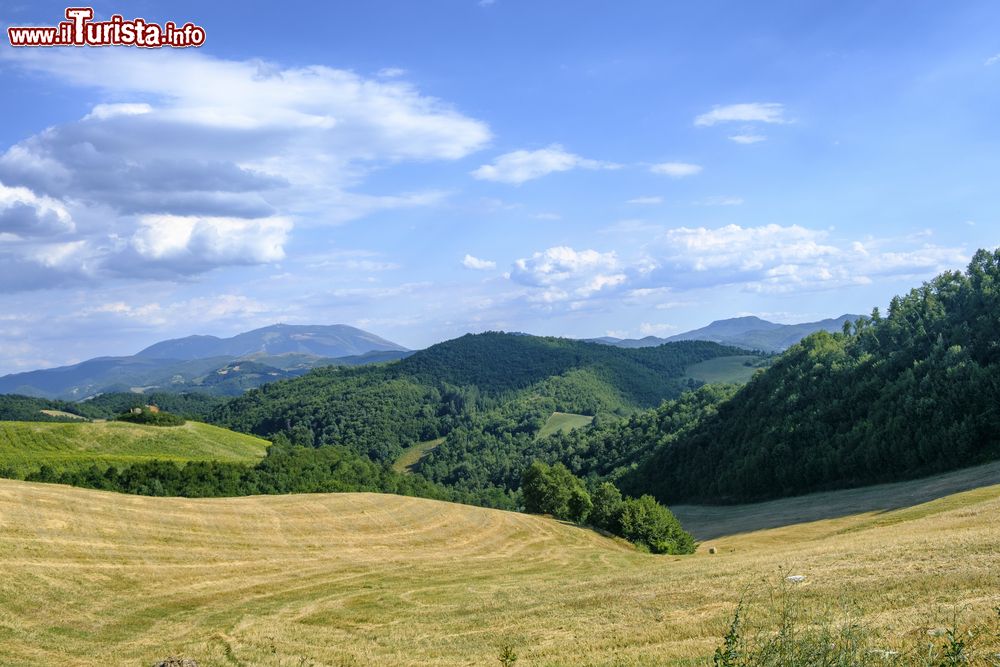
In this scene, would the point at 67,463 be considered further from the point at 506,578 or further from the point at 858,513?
the point at 858,513

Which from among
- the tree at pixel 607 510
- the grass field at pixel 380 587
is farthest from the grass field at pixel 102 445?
the tree at pixel 607 510

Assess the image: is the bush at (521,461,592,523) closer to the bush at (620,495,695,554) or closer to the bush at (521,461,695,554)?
the bush at (521,461,695,554)

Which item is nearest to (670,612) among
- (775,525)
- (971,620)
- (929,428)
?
(971,620)

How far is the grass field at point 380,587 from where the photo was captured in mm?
22094

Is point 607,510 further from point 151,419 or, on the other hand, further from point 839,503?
point 151,419

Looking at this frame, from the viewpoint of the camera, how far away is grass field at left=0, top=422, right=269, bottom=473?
103 meters

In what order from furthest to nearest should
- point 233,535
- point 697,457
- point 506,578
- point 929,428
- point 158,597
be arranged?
point 697,457
point 929,428
point 233,535
point 506,578
point 158,597

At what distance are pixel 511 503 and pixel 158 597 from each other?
131794mm

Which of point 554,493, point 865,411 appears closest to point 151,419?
A: point 554,493

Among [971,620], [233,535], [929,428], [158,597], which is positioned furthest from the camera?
[929,428]

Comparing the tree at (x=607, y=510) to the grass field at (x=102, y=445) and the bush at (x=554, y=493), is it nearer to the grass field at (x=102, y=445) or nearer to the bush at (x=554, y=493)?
the bush at (x=554, y=493)

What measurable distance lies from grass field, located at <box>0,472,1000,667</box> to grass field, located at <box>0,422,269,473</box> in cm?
5670

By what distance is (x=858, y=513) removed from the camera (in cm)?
7175

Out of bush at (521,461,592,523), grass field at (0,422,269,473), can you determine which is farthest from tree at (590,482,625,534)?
grass field at (0,422,269,473)
